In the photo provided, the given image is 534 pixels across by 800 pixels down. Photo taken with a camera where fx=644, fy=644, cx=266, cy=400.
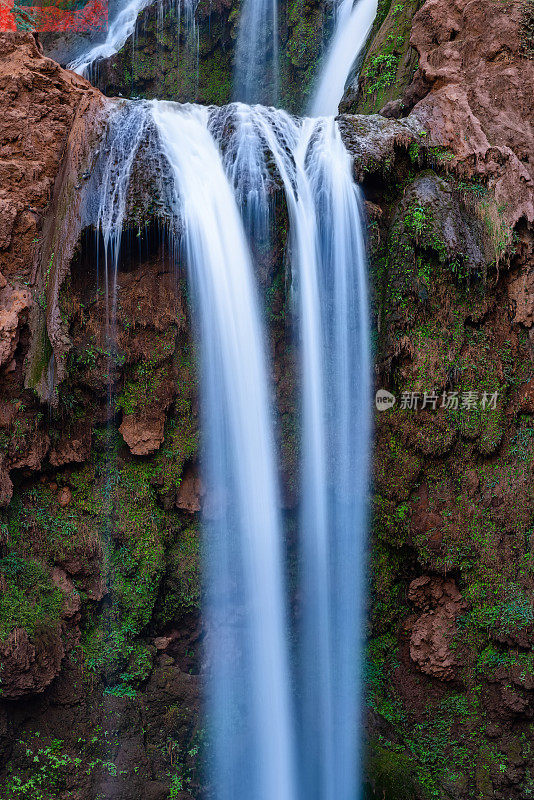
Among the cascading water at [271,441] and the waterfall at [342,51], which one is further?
the waterfall at [342,51]

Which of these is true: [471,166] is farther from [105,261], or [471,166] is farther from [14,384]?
[14,384]

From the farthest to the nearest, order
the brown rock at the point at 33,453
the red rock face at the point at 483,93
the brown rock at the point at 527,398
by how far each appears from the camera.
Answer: the red rock face at the point at 483,93 → the brown rock at the point at 527,398 → the brown rock at the point at 33,453

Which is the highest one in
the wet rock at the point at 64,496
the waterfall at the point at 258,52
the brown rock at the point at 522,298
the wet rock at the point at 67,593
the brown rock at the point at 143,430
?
the waterfall at the point at 258,52

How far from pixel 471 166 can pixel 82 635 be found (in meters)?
6.78

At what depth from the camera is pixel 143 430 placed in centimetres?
704

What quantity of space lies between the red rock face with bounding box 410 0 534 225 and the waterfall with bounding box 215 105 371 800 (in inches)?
61.6

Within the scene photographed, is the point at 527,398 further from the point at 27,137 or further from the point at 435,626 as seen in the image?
the point at 27,137

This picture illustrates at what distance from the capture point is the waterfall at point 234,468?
696 cm

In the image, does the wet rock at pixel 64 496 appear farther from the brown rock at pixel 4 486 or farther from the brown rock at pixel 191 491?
the brown rock at pixel 191 491

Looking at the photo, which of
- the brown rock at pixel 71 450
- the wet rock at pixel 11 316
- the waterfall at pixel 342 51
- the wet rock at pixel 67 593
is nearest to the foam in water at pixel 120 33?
the waterfall at pixel 342 51

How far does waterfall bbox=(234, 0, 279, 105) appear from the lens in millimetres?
13844

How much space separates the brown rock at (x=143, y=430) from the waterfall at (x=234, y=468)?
1.70ft

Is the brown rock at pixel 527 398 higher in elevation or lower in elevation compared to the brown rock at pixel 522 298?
lower

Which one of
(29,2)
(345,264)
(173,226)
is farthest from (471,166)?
(29,2)
